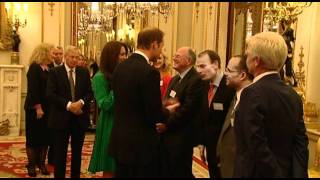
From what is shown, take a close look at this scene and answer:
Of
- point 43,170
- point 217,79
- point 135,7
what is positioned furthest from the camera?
point 135,7

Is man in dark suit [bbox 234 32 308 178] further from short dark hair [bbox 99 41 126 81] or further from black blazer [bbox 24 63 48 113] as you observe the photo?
black blazer [bbox 24 63 48 113]

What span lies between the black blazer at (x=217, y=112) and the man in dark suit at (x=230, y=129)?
0.52ft

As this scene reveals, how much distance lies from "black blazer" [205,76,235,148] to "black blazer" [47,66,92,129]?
1361 mm

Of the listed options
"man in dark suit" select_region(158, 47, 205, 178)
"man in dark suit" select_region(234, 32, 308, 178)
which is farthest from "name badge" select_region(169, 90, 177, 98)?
"man in dark suit" select_region(234, 32, 308, 178)

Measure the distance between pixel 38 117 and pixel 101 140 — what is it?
1338 millimetres

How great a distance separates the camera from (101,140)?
345cm

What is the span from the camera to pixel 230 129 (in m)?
2.60

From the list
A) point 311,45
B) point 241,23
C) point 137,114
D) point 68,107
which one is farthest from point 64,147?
point 241,23

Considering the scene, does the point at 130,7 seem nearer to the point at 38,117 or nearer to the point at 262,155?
the point at 38,117

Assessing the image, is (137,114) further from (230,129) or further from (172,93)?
(172,93)

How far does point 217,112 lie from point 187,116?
29 centimetres

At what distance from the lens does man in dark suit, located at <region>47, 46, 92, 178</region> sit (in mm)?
3809

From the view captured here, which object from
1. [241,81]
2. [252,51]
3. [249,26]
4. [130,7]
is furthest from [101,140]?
[249,26]

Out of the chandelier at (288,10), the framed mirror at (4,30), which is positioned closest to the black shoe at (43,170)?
the chandelier at (288,10)
